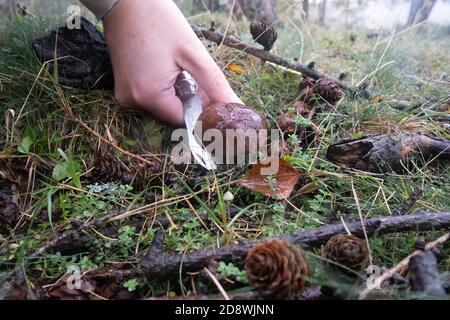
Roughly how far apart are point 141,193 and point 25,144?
0.56 metres

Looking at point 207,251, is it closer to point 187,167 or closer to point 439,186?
point 187,167

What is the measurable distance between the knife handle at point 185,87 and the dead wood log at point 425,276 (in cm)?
106

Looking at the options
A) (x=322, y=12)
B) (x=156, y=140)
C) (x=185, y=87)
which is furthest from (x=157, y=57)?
(x=322, y=12)

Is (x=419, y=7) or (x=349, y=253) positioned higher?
(x=419, y=7)

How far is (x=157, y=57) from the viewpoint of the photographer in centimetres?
160

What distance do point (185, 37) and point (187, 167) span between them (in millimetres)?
565

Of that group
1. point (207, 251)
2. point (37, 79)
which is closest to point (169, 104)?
point (37, 79)

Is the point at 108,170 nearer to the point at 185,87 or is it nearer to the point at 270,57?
the point at 185,87

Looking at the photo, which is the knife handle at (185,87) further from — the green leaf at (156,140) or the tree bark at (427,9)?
the tree bark at (427,9)

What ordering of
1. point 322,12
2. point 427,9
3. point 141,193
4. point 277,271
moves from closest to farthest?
point 277,271 < point 141,193 < point 427,9 < point 322,12

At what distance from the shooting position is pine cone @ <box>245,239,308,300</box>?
2.74 ft

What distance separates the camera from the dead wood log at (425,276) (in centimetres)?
86

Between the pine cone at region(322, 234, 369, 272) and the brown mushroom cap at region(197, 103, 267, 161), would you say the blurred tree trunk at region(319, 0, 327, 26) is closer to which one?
the brown mushroom cap at region(197, 103, 267, 161)

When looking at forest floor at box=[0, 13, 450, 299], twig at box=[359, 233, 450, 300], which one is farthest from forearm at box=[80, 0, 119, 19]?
twig at box=[359, 233, 450, 300]
